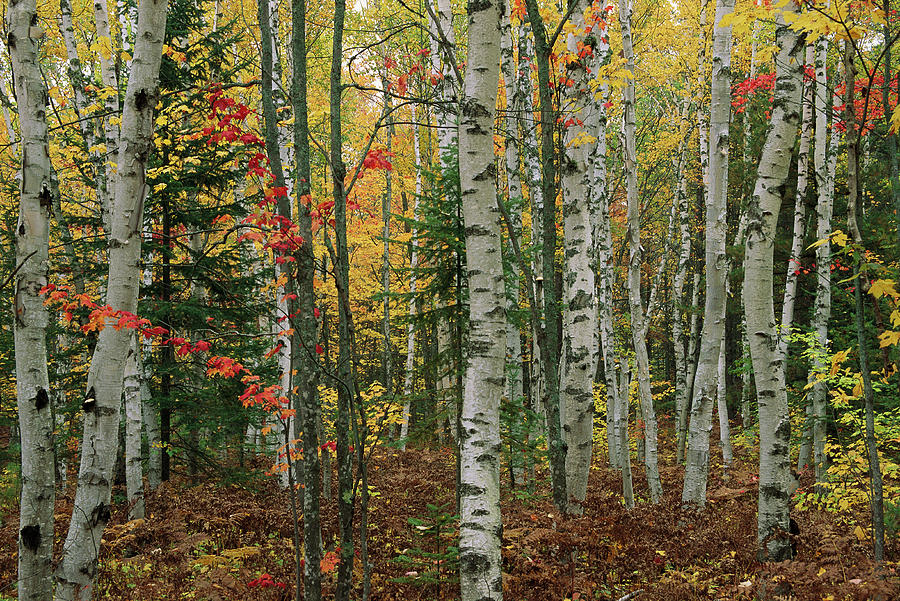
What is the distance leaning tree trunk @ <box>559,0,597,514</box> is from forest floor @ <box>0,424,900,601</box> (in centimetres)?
62

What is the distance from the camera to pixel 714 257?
23.9ft

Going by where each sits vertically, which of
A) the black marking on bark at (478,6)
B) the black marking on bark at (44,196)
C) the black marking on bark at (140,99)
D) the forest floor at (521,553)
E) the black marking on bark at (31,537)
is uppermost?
the black marking on bark at (478,6)

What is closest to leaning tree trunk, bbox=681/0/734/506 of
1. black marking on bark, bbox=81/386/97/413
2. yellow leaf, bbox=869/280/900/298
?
yellow leaf, bbox=869/280/900/298

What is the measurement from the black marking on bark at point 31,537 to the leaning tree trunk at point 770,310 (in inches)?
216

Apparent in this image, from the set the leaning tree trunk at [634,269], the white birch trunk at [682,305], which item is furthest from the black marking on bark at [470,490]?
the white birch trunk at [682,305]

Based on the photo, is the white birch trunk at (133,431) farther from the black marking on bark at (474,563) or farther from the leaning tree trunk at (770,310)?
the leaning tree trunk at (770,310)

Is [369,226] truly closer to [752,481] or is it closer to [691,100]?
[691,100]

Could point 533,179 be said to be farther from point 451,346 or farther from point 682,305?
point 682,305

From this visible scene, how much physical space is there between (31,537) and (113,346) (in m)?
1.27

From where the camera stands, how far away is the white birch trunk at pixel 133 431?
7.70m

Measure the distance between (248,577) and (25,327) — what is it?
3.76 m

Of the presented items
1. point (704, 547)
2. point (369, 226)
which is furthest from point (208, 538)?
point (369, 226)

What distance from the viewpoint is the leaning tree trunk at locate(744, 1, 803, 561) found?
5.05 metres

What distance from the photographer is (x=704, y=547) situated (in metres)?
6.34
